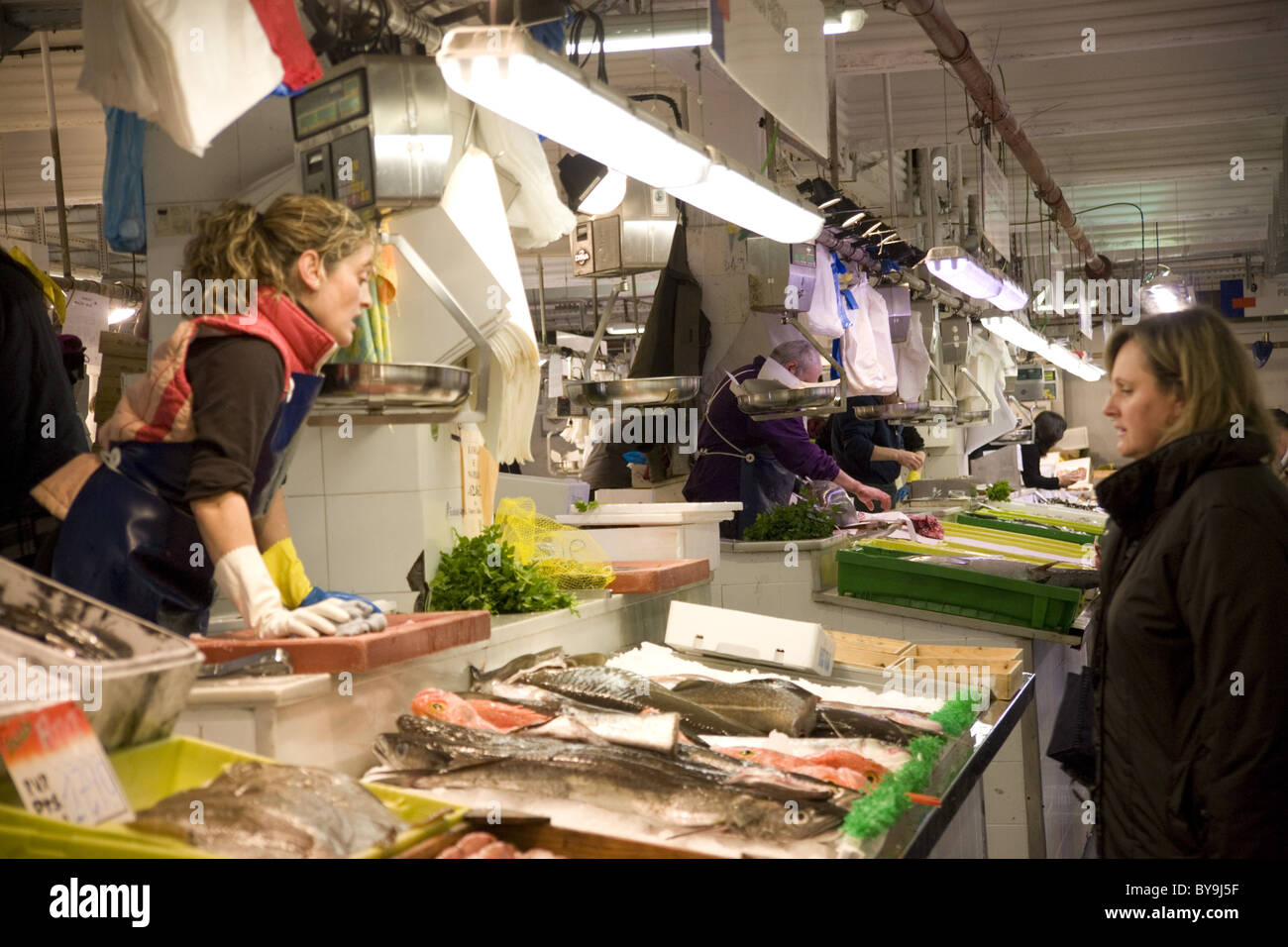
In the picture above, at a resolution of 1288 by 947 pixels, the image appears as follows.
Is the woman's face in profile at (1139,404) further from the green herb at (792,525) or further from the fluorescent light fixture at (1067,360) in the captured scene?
the fluorescent light fixture at (1067,360)

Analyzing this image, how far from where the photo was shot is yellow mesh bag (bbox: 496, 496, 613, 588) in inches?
165

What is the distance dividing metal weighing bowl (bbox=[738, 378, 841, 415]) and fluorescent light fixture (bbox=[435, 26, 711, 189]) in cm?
298

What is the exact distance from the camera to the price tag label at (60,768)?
5.72ft

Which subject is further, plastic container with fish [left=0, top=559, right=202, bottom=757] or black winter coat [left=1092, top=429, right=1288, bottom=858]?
black winter coat [left=1092, top=429, right=1288, bottom=858]

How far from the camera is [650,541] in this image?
5324 millimetres

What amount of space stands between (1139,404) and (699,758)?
4.89 ft

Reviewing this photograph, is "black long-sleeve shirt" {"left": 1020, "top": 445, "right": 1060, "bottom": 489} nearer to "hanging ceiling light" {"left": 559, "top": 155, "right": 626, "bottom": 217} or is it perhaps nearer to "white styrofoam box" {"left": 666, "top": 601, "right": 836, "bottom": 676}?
"hanging ceiling light" {"left": 559, "top": 155, "right": 626, "bottom": 217}

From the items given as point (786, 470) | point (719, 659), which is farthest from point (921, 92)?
point (719, 659)

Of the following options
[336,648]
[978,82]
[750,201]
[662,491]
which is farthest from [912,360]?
[336,648]

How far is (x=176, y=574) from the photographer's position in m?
2.95

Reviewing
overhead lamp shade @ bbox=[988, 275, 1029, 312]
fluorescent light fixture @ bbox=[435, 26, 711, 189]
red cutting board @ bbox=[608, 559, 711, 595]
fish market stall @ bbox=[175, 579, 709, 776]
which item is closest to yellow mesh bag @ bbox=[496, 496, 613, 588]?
red cutting board @ bbox=[608, 559, 711, 595]

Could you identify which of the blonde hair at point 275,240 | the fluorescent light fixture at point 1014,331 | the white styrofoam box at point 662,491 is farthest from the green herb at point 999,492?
the blonde hair at point 275,240

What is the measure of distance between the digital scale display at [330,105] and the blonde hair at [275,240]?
383mm

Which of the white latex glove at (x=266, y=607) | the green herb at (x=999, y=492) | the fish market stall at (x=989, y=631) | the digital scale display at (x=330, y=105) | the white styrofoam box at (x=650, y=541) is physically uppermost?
the digital scale display at (x=330, y=105)
